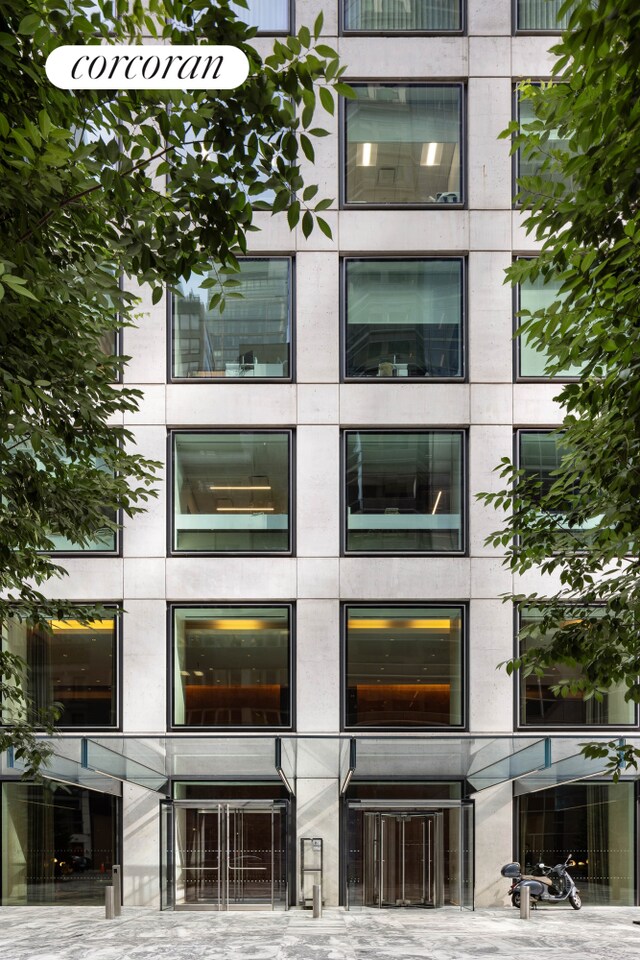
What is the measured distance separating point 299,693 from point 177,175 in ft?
49.5

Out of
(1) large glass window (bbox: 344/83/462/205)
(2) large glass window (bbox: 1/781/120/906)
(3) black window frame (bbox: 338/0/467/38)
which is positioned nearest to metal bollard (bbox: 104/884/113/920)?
(2) large glass window (bbox: 1/781/120/906)

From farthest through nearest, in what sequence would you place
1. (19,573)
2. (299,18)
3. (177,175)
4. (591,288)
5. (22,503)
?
(299,18)
(19,573)
(22,503)
(591,288)
(177,175)

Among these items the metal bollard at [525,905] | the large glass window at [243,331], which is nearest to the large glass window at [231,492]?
the large glass window at [243,331]

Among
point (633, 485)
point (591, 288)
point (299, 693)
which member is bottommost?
point (299, 693)

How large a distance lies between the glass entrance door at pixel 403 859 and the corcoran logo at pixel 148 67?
16.9m

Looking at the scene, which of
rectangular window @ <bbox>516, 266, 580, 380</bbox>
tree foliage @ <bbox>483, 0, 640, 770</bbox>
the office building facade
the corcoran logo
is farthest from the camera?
rectangular window @ <bbox>516, 266, 580, 380</bbox>

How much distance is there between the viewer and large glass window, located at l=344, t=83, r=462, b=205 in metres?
19.9

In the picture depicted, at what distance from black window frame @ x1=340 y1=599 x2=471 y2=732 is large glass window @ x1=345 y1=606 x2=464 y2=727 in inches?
1.9

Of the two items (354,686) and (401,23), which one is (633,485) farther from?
(401,23)

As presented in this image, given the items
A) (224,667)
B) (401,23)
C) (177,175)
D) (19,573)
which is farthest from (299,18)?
(177,175)

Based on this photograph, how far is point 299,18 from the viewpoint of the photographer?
19.6 metres

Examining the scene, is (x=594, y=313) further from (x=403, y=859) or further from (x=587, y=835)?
(x=587, y=835)

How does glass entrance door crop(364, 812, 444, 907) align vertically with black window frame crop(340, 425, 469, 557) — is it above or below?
below

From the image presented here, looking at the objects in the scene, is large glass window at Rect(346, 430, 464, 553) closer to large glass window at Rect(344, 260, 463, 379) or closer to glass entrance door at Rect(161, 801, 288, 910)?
large glass window at Rect(344, 260, 463, 379)
